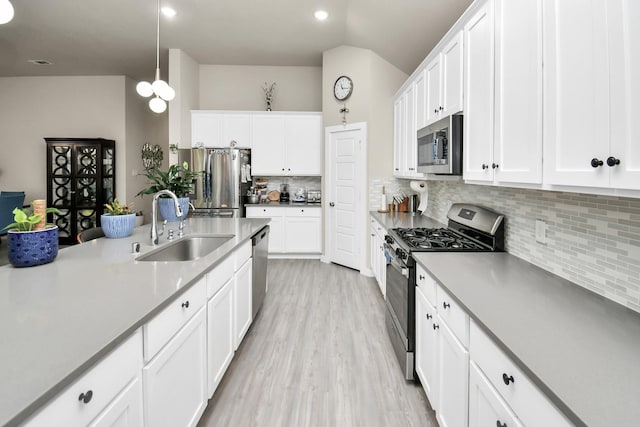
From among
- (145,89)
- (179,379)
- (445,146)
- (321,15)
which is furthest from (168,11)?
(179,379)

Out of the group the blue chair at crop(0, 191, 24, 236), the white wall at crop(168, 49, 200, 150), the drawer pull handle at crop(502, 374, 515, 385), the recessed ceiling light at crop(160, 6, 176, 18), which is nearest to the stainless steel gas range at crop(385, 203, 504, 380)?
the drawer pull handle at crop(502, 374, 515, 385)

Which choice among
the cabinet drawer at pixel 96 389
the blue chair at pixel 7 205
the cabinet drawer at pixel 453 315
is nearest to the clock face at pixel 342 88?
the cabinet drawer at pixel 453 315

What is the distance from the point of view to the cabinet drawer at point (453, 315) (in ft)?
4.42

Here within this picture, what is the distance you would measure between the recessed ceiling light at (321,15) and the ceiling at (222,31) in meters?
0.06

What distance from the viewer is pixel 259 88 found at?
20.4 ft

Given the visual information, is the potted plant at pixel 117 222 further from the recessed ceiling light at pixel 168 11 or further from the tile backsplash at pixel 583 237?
the recessed ceiling light at pixel 168 11

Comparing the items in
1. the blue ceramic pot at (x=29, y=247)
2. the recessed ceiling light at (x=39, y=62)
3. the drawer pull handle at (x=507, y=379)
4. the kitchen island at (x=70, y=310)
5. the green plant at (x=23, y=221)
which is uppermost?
the recessed ceiling light at (x=39, y=62)

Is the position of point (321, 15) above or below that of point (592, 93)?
above

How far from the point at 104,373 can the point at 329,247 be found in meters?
4.58

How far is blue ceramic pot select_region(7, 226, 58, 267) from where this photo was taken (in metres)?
1.59

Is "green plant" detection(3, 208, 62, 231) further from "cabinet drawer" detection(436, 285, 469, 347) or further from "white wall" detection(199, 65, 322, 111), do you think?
"white wall" detection(199, 65, 322, 111)

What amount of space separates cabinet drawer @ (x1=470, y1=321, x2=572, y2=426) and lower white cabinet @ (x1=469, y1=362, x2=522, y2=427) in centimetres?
2

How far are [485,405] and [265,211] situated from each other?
4829mm

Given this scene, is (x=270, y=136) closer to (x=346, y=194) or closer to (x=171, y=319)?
(x=346, y=194)
